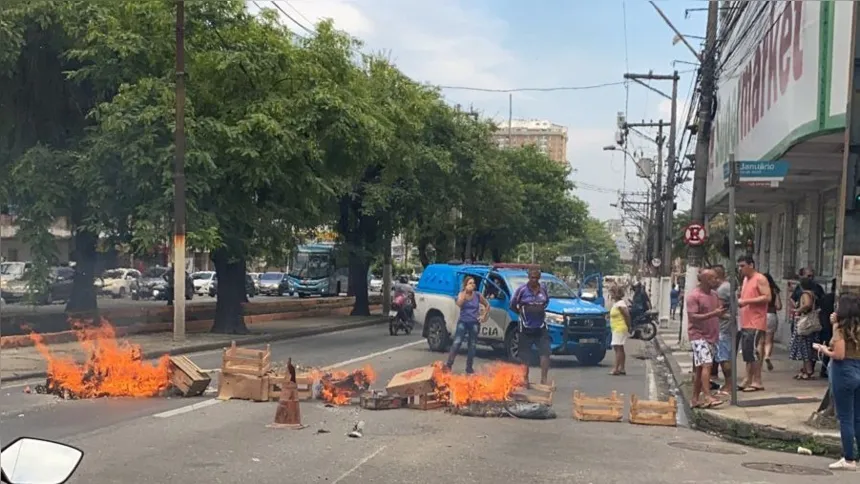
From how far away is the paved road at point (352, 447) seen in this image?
832cm

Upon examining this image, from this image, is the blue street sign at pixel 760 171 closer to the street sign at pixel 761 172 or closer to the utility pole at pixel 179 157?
the street sign at pixel 761 172

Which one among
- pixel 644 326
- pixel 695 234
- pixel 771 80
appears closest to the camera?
pixel 771 80

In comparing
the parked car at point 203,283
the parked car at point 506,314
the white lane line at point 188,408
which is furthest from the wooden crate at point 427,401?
the parked car at point 203,283

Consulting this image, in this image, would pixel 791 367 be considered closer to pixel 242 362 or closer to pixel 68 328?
pixel 242 362

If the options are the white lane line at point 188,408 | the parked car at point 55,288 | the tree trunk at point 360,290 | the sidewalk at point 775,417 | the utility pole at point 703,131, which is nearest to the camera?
the sidewalk at point 775,417

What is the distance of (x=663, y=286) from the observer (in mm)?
38312

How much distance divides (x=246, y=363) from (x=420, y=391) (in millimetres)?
2501

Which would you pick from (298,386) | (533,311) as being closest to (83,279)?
(298,386)

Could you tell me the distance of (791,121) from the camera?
570 inches

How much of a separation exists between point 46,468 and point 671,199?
39.9 m

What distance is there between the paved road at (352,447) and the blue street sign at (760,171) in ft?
11.7

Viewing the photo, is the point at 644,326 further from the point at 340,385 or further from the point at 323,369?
the point at 340,385

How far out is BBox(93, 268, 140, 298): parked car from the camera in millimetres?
46406

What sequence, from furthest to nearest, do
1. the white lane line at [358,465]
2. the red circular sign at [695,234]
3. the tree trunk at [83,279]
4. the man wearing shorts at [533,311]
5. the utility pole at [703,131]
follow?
the tree trunk at [83,279] < the red circular sign at [695,234] < the utility pole at [703,131] < the man wearing shorts at [533,311] < the white lane line at [358,465]
